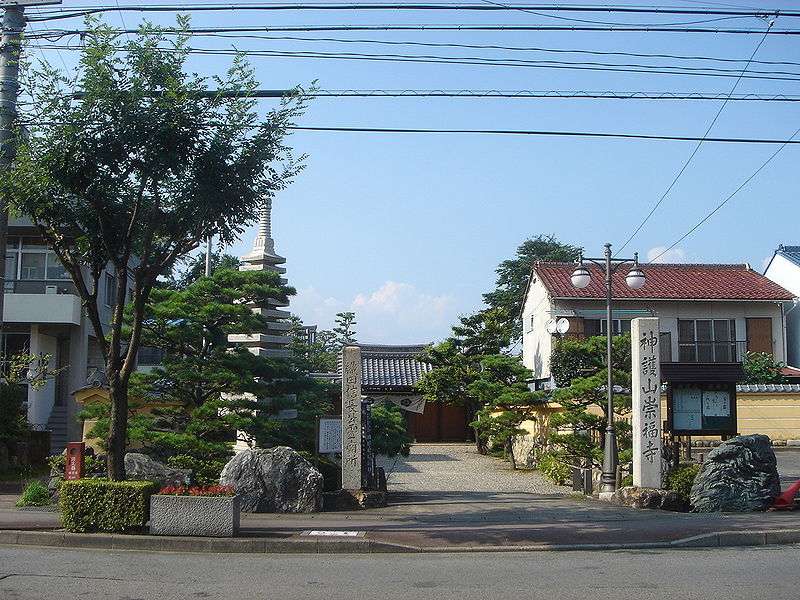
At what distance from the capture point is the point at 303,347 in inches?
1655

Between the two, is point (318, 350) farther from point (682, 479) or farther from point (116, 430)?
point (116, 430)

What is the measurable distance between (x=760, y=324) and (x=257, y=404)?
80.8 feet

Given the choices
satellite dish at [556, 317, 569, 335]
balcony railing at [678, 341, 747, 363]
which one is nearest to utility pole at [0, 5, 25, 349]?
satellite dish at [556, 317, 569, 335]

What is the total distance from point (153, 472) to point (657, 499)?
924 centimetres

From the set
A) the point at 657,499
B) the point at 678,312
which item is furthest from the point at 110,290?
the point at 678,312

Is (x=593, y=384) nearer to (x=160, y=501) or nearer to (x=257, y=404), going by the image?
(x=257, y=404)

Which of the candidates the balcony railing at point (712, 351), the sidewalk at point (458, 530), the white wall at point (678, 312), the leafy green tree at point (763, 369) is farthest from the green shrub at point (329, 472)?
the balcony railing at point (712, 351)

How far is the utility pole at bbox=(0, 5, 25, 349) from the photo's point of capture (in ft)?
41.0

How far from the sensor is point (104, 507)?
38.0 ft

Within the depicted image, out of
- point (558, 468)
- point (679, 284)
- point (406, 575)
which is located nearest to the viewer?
point (406, 575)

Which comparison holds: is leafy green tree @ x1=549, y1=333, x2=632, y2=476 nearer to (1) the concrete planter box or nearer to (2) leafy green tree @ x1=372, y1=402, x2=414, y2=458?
(2) leafy green tree @ x1=372, y1=402, x2=414, y2=458

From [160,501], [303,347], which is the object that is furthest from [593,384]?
[303,347]

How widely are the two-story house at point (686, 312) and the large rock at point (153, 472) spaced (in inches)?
768

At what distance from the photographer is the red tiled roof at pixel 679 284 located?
32.4 meters
